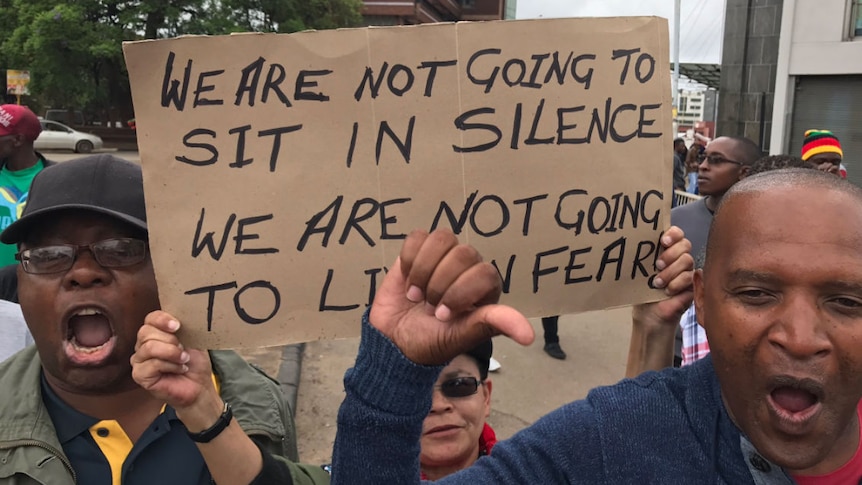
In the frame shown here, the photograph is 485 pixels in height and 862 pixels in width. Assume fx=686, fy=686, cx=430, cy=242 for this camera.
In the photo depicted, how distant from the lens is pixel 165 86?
1.65 m

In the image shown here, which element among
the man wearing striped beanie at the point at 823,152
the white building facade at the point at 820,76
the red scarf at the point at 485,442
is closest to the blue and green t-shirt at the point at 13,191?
the red scarf at the point at 485,442

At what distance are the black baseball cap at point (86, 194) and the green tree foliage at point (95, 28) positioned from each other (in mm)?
28323

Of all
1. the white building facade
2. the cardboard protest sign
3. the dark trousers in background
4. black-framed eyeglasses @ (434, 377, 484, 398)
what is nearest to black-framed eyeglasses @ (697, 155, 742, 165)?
the dark trousers in background

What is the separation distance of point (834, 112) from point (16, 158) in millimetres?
12203

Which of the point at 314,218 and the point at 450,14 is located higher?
the point at 450,14

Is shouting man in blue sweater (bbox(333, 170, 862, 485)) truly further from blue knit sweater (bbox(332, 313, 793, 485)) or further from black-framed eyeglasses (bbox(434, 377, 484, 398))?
black-framed eyeglasses (bbox(434, 377, 484, 398))

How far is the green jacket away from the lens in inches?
61.1

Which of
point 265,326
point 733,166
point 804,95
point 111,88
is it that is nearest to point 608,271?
point 265,326

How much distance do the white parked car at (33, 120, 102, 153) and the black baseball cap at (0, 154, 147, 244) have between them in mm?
29674

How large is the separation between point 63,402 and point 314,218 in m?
0.77

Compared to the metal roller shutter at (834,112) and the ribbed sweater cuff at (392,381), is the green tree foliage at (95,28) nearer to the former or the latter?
the metal roller shutter at (834,112)

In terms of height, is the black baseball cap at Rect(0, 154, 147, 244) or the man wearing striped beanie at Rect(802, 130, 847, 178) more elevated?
the black baseball cap at Rect(0, 154, 147, 244)

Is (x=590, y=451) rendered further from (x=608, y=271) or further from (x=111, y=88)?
(x=111, y=88)

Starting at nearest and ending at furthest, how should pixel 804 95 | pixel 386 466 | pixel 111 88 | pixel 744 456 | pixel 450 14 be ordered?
pixel 386 466, pixel 744 456, pixel 804 95, pixel 111 88, pixel 450 14
